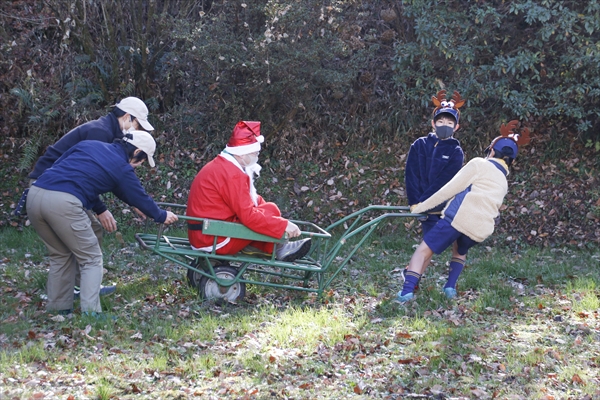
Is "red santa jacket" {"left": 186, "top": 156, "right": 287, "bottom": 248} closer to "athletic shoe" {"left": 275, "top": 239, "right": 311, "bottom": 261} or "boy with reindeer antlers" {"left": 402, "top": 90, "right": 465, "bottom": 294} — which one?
"athletic shoe" {"left": 275, "top": 239, "right": 311, "bottom": 261}

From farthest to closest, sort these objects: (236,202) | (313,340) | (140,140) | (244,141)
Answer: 1. (244,141)
2. (236,202)
3. (140,140)
4. (313,340)

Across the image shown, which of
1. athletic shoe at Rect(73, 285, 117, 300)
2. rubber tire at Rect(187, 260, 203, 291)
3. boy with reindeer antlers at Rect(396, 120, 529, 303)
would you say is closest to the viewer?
boy with reindeer antlers at Rect(396, 120, 529, 303)

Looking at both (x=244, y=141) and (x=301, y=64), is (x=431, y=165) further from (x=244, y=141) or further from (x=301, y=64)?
(x=301, y=64)

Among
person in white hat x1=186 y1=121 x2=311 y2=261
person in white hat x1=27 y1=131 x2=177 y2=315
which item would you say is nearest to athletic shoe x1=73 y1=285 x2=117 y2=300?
person in white hat x1=27 y1=131 x2=177 y2=315

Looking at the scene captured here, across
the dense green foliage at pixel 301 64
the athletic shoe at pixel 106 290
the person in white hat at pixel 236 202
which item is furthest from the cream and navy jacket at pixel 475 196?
the dense green foliage at pixel 301 64

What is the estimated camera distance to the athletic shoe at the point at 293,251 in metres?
6.82

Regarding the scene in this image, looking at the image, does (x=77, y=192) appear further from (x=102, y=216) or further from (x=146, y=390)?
(x=146, y=390)

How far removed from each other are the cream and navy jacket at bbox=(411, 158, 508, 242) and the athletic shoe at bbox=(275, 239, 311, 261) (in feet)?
4.54

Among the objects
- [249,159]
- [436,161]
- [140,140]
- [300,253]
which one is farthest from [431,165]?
[140,140]

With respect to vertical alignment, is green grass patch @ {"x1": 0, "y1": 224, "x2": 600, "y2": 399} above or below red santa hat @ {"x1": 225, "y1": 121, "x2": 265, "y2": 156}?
below

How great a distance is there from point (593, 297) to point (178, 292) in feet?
14.5

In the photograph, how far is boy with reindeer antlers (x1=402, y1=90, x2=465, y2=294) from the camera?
7.39 meters

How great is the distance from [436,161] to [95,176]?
360cm

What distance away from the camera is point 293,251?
683 cm
